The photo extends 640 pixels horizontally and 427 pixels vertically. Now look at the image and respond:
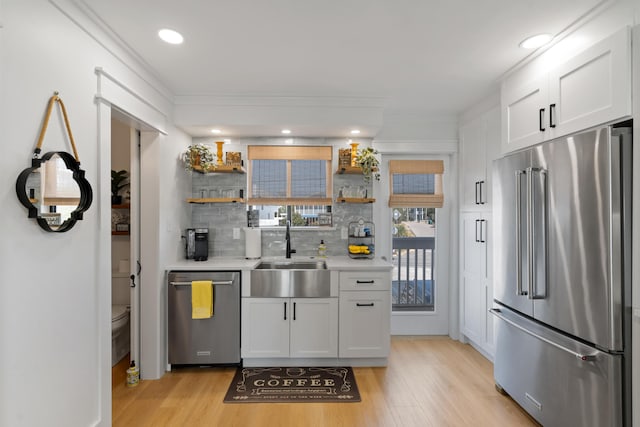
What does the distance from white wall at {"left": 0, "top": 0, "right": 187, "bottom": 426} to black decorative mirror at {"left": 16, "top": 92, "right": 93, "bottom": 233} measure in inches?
1.4

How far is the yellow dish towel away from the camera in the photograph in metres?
3.06

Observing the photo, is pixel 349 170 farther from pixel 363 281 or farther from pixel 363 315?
pixel 363 315

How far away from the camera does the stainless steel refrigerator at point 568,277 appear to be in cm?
173

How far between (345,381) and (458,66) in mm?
2693

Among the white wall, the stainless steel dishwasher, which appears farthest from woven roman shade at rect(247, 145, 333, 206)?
the white wall

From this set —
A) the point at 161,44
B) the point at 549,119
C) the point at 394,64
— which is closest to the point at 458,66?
the point at 394,64

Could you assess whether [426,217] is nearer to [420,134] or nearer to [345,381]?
[420,134]

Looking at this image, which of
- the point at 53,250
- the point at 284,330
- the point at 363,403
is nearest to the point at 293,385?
the point at 284,330

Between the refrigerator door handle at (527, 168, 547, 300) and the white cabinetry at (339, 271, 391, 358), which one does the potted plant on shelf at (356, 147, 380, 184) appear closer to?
the white cabinetry at (339, 271, 391, 358)

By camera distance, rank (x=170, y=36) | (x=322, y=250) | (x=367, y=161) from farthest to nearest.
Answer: (x=322, y=250) → (x=367, y=161) → (x=170, y=36)

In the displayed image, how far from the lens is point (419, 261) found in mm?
4137

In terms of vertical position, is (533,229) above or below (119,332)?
above

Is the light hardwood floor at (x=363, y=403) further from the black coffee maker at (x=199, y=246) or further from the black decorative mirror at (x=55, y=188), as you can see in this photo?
the black decorative mirror at (x=55, y=188)

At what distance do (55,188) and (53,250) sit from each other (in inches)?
12.0
